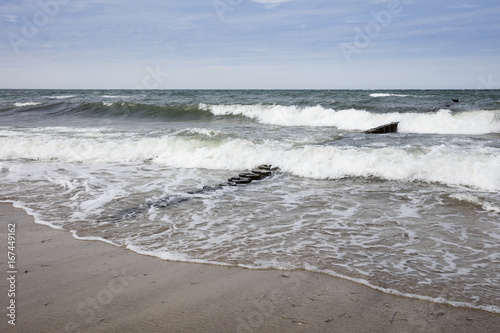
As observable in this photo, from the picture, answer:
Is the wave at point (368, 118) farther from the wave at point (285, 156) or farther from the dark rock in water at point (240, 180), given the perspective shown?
the dark rock in water at point (240, 180)

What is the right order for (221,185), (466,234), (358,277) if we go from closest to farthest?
(358,277) < (466,234) < (221,185)

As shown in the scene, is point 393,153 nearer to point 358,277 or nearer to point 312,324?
point 358,277

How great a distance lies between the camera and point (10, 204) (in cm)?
643

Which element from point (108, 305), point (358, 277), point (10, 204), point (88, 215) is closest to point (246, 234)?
point (358, 277)

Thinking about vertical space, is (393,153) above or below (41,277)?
above

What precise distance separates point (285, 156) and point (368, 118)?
11.1 m

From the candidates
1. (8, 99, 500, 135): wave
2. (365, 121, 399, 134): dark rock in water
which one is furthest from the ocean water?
(8, 99, 500, 135): wave

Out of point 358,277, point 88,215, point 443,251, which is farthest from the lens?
point 88,215

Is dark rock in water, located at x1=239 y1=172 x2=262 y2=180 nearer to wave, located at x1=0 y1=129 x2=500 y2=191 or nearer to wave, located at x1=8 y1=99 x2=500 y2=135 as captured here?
wave, located at x1=0 y1=129 x2=500 y2=191

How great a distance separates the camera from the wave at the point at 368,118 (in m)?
17.1

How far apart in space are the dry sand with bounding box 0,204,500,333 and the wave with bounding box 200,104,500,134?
49.9ft

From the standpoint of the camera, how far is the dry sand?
9.33 feet

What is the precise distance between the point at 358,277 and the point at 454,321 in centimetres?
93

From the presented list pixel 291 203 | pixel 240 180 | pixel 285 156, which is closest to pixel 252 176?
pixel 240 180
